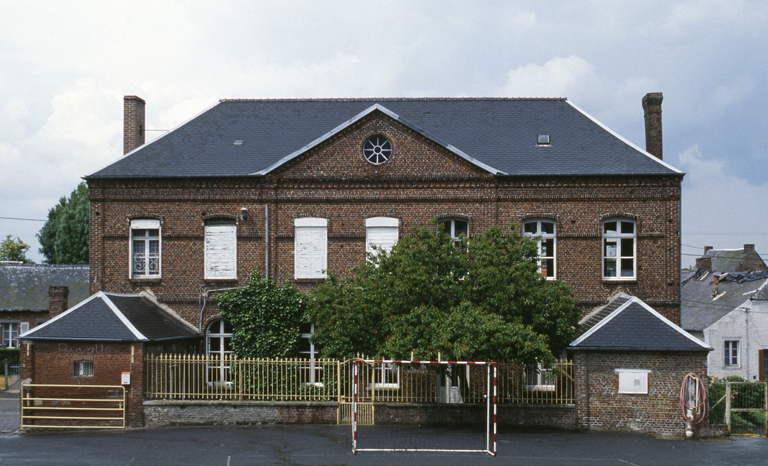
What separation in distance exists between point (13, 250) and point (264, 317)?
5537 cm

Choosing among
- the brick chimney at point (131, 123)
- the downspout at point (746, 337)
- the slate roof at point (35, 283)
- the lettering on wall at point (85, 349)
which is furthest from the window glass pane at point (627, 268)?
the slate roof at point (35, 283)

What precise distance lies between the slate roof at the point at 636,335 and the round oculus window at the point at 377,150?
27.7 ft

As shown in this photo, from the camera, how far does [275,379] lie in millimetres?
19812

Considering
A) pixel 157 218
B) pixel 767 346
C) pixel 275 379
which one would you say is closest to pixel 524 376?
pixel 275 379

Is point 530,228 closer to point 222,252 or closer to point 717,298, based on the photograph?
point 222,252

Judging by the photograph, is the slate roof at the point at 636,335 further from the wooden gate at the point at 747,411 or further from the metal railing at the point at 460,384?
the wooden gate at the point at 747,411

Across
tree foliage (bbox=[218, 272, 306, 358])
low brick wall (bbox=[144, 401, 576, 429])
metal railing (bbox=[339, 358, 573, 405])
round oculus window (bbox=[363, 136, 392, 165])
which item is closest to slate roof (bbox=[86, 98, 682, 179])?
round oculus window (bbox=[363, 136, 392, 165])

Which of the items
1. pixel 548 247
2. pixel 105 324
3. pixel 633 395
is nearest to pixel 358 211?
pixel 548 247

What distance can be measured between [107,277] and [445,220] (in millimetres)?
11375

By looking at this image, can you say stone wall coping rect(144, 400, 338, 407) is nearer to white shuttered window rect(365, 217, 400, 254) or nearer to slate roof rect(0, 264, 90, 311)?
white shuttered window rect(365, 217, 400, 254)

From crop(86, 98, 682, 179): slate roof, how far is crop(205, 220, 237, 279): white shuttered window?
186cm

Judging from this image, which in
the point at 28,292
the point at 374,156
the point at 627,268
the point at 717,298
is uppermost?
the point at 374,156

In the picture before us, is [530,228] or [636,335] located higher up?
[530,228]

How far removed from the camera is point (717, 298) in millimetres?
34344
